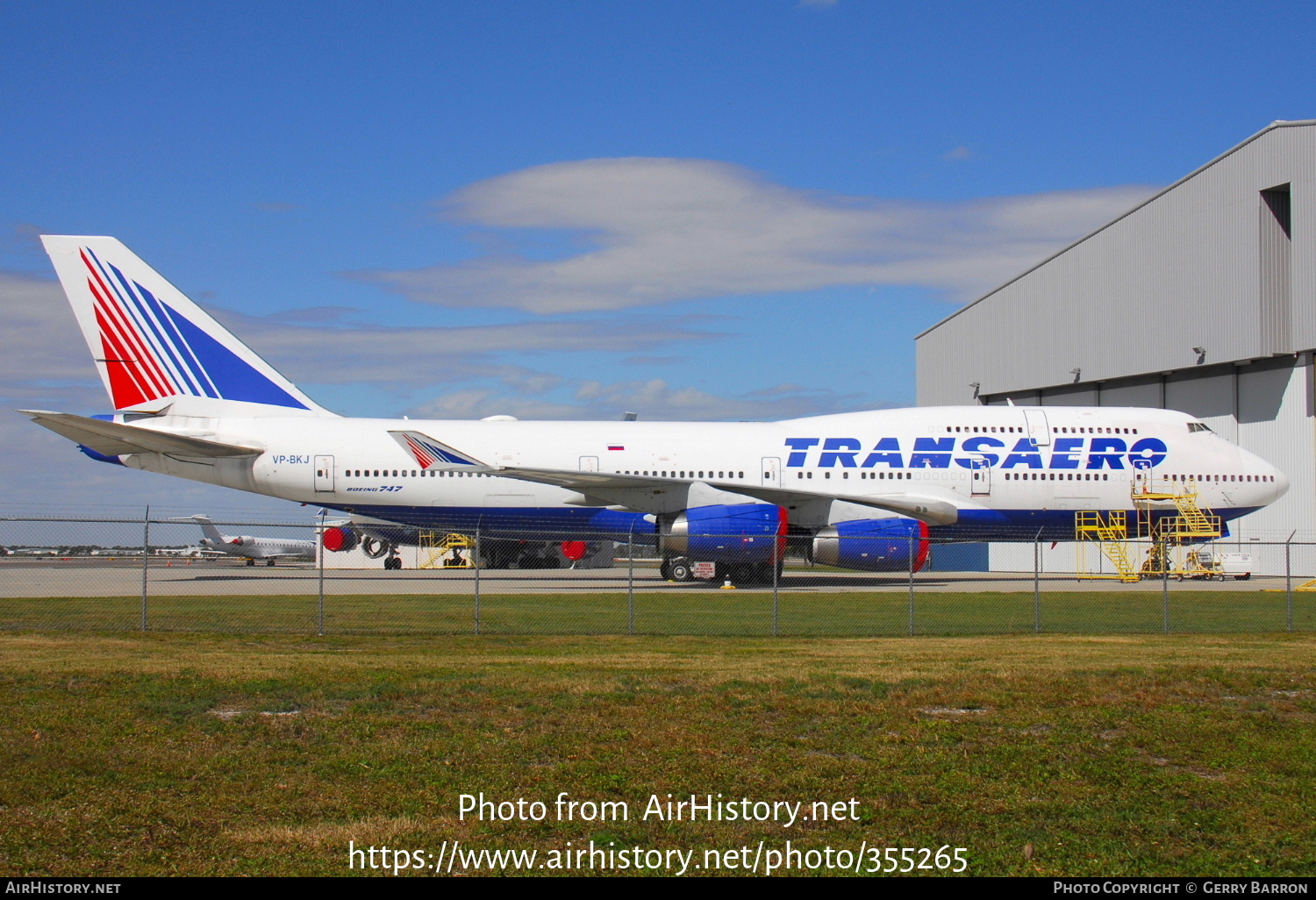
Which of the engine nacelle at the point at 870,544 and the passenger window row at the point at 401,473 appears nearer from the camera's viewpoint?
the engine nacelle at the point at 870,544

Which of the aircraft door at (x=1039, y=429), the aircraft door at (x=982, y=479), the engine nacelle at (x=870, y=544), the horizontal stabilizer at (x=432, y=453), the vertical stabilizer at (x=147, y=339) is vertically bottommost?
the engine nacelle at (x=870, y=544)

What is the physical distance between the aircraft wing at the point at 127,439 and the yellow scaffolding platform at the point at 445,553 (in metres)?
8.19

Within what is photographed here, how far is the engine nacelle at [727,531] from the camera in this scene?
24.7 metres

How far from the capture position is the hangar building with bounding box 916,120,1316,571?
32781 millimetres

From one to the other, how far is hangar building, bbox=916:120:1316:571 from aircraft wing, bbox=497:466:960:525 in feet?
44.2

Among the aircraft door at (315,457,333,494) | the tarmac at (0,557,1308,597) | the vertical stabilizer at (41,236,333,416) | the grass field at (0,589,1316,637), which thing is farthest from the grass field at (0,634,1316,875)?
the vertical stabilizer at (41,236,333,416)

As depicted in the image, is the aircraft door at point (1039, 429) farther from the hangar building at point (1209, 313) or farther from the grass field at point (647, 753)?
the grass field at point (647, 753)

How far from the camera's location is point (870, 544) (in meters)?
24.9

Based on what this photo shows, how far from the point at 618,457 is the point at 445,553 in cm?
1741

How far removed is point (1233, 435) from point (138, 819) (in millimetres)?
36794

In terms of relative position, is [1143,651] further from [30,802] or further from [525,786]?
[30,802]

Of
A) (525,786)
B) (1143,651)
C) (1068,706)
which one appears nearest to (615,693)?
(525,786)

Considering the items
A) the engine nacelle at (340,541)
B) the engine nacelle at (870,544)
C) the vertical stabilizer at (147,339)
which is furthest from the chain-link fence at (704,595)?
the engine nacelle at (340,541)

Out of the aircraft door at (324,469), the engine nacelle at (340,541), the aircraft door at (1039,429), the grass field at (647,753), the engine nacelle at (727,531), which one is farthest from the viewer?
the engine nacelle at (340,541)
